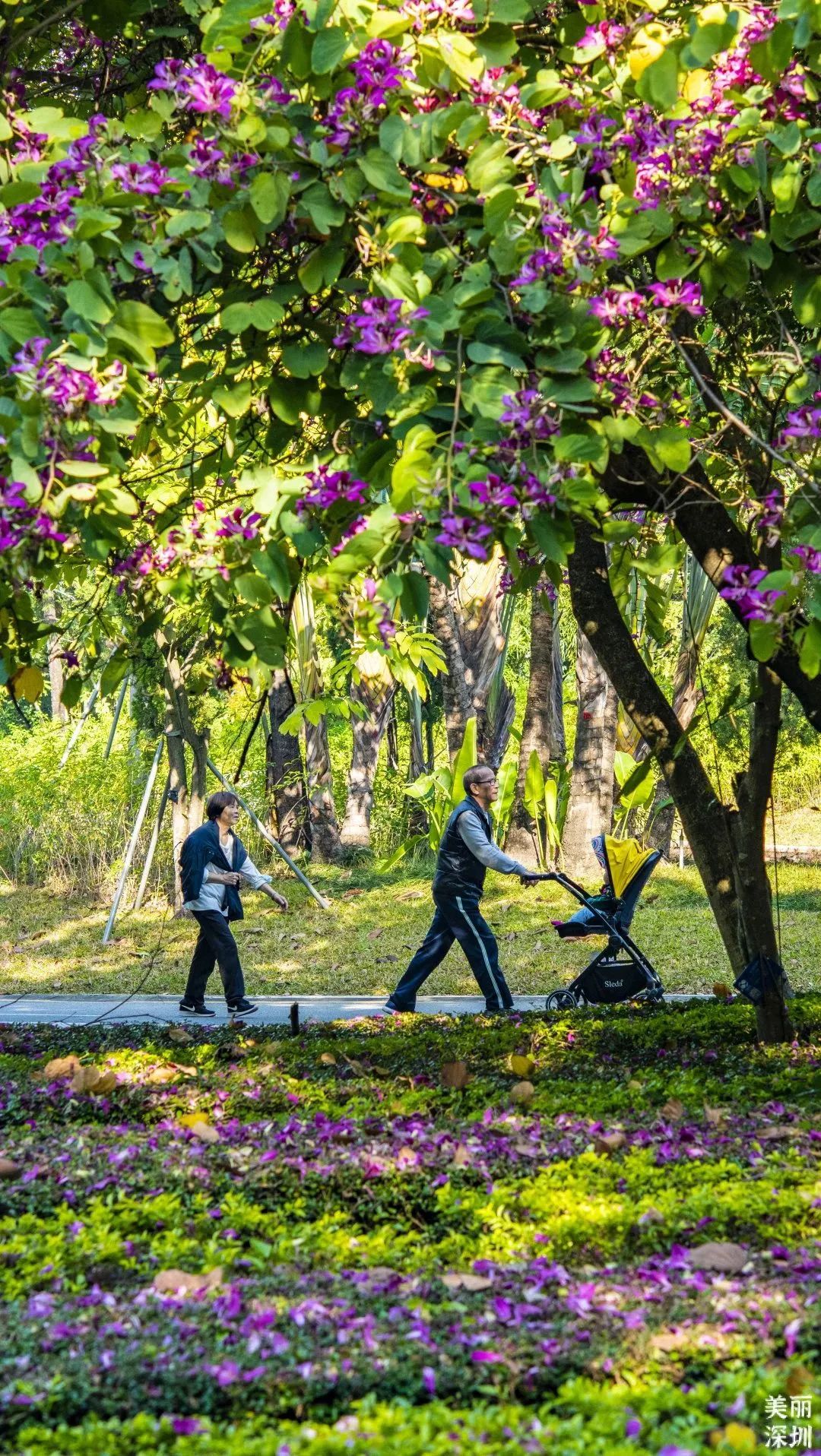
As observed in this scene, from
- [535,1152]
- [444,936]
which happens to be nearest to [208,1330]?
[535,1152]

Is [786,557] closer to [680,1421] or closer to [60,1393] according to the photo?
[680,1421]

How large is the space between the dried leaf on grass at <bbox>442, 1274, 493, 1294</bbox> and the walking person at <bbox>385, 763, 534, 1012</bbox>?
5.69 metres

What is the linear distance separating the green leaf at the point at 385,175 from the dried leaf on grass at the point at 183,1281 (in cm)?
254

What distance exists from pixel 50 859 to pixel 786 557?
1700 centimetres

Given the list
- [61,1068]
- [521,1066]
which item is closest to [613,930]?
[521,1066]

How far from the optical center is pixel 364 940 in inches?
561

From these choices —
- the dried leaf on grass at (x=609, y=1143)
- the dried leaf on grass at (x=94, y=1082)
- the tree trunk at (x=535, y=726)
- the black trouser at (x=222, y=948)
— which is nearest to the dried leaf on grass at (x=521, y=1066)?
the dried leaf on grass at (x=609, y=1143)

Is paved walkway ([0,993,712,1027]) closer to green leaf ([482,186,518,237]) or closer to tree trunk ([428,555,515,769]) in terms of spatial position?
tree trunk ([428,555,515,769])

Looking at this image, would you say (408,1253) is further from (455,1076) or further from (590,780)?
(590,780)

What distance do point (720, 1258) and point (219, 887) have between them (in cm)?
689

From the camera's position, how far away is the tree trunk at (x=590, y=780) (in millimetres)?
15484

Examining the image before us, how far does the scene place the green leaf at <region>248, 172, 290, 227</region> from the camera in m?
3.37

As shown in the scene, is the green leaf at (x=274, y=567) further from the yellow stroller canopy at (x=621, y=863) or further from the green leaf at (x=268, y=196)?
the yellow stroller canopy at (x=621, y=863)

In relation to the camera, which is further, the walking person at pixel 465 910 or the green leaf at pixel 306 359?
the walking person at pixel 465 910
